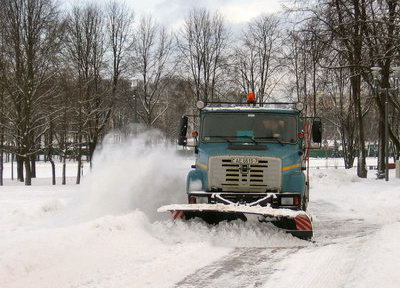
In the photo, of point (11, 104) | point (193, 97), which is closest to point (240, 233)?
point (11, 104)

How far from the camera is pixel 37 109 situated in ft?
96.9

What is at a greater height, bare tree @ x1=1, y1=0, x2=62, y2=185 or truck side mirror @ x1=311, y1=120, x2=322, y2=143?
bare tree @ x1=1, y1=0, x2=62, y2=185

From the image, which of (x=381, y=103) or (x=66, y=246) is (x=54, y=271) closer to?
(x=66, y=246)

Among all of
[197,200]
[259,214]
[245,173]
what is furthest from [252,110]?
[259,214]

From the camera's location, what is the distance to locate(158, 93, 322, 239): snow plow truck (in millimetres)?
9469

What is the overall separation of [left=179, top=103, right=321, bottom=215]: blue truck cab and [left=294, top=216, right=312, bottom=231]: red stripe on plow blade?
61 centimetres

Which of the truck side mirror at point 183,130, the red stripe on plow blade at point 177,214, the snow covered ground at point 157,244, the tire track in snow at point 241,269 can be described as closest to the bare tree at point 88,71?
the snow covered ground at point 157,244

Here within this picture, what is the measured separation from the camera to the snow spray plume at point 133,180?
11.9 metres

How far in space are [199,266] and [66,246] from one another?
79.4 inches

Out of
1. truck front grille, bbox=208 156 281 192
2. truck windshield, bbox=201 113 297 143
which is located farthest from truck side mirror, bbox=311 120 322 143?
truck front grille, bbox=208 156 281 192

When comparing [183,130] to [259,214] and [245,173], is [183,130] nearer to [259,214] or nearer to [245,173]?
[245,173]

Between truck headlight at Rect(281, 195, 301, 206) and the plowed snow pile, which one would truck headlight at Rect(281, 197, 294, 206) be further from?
the plowed snow pile

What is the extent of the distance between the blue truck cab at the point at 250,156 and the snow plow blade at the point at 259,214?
0.91ft

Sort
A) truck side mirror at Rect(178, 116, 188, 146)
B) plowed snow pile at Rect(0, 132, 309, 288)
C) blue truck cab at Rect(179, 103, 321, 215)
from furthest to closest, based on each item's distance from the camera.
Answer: truck side mirror at Rect(178, 116, 188, 146) < blue truck cab at Rect(179, 103, 321, 215) < plowed snow pile at Rect(0, 132, 309, 288)
